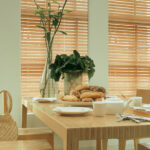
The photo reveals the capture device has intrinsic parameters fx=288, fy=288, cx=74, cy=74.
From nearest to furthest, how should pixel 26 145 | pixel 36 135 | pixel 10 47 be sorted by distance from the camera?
1. pixel 26 145
2. pixel 36 135
3. pixel 10 47

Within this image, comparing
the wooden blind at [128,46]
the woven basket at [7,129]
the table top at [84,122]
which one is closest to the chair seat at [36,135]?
the woven basket at [7,129]

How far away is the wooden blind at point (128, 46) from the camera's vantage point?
11.4 feet

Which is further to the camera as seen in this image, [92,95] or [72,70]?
[72,70]

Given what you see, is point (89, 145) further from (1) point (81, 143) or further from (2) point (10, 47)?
(2) point (10, 47)

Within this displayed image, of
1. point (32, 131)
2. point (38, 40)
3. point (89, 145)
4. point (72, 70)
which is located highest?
point (38, 40)

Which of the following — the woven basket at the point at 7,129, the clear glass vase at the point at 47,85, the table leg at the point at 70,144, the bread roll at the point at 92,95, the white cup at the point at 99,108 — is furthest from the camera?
the clear glass vase at the point at 47,85

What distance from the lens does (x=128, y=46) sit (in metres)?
3.57

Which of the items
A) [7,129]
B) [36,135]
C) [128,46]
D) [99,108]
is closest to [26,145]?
[7,129]

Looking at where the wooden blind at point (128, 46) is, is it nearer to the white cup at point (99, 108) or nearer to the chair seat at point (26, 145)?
the chair seat at point (26, 145)

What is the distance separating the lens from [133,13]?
3551 millimetres

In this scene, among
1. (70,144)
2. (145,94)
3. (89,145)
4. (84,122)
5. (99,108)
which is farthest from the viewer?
(89,145)

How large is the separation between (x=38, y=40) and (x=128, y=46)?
3.75ft

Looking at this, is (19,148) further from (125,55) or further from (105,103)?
(125,55)

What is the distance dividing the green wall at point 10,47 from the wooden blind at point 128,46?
1.12 m
